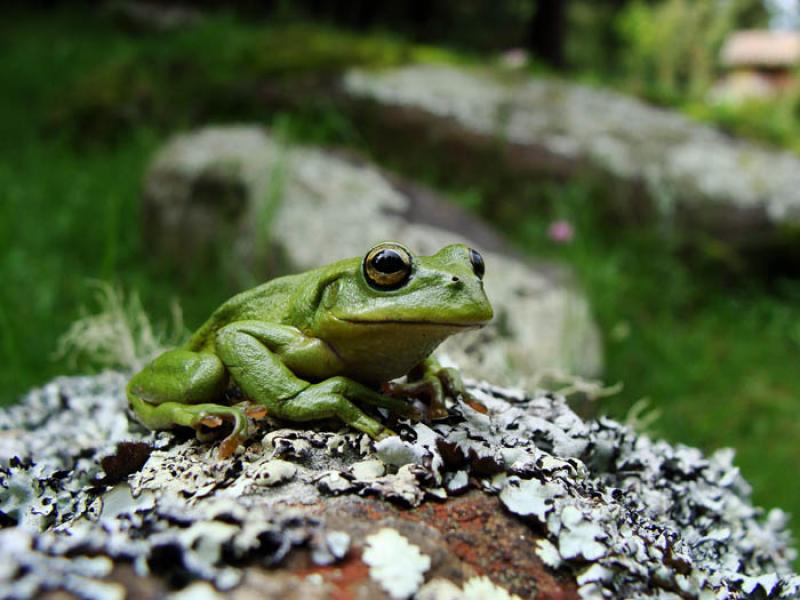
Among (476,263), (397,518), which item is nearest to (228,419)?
(397,518)

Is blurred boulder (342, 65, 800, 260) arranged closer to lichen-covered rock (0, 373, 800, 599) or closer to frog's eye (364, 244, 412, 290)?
lichen-covered rock (0, 373, 800, 599)

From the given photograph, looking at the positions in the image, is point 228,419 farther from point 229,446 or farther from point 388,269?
point 388,269

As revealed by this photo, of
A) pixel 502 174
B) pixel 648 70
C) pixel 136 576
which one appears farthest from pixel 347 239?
pixel 648 70

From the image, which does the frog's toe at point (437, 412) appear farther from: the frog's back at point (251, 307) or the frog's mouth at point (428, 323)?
the frog's back at point (251, 307)

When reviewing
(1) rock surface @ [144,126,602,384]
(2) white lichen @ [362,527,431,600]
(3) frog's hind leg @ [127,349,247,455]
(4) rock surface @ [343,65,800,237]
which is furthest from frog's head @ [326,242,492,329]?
(4) rock surface @ [343,65,800,237]

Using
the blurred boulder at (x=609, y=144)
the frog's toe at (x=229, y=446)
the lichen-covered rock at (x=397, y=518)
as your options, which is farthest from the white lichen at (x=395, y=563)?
the blurred boulder at (x=609, y=144)
